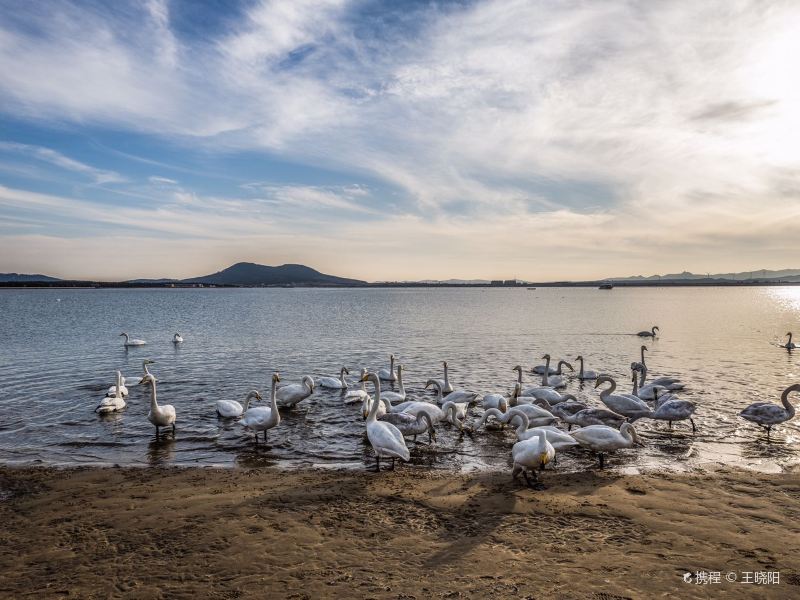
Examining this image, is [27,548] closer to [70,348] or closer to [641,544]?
[641,544]

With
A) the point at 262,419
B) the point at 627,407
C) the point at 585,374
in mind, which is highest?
the point at 627,407

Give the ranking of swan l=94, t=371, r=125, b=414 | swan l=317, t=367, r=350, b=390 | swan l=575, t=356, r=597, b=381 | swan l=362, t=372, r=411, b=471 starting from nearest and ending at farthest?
swan l=362, t=372, r=411, b=471 < swan l=94, t=371, r=125, b=414 < swan l=317, t=367, r=350, b=390 < swan l=575, t=356, r=597, b=381

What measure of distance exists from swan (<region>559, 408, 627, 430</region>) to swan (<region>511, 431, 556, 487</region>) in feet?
12.1

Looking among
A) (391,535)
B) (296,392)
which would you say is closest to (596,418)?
(391,535)

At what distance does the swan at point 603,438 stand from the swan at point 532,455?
161 centimetres

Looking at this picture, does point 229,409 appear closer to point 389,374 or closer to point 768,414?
A: point 389,374

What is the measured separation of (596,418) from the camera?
12.5m

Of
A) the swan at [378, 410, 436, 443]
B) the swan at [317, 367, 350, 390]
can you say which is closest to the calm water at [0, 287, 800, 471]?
the swan at [378, 410, 436, 443]

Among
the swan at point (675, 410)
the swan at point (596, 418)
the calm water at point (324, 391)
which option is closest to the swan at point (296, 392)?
the calm water at point (324, 391)

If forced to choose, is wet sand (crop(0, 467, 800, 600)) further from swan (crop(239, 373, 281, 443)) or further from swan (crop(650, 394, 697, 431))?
swan (crop(650, 394, 697, 431))

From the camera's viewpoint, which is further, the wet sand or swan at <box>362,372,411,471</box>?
swan at <box>362,372,411,471</box>

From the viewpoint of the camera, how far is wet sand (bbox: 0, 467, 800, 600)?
235 inches

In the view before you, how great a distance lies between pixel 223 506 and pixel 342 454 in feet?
12.7

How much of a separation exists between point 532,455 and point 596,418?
4402 mm
